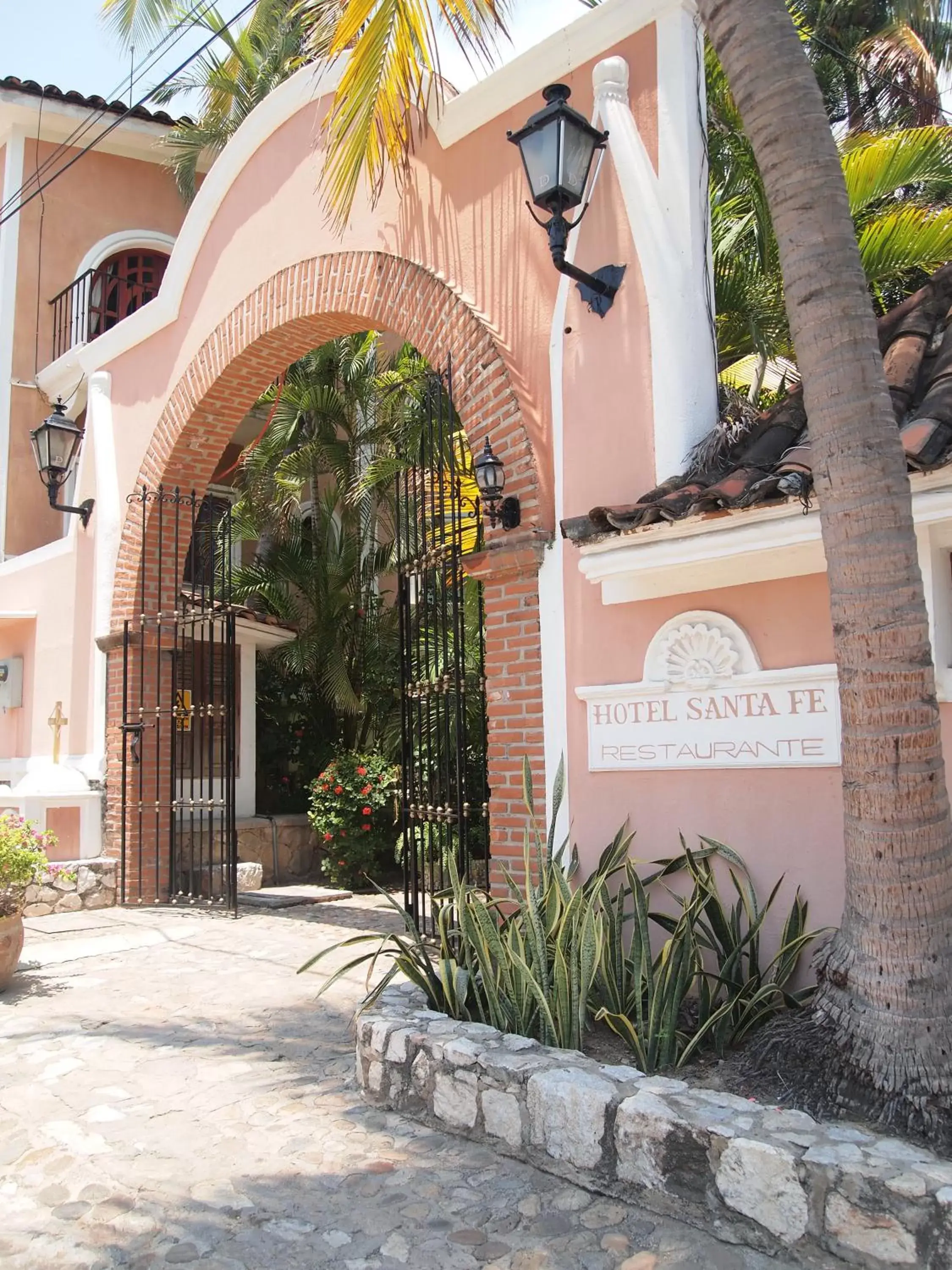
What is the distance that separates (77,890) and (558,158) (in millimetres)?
6715

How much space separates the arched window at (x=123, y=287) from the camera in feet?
45.0

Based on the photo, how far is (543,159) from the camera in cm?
479

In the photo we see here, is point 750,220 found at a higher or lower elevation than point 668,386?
higher

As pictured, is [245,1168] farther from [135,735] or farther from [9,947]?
[135,735]

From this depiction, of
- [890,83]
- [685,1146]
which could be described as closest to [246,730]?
[685,1146]

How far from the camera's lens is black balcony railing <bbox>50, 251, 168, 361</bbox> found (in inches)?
519

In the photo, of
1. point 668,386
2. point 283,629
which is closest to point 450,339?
point 668,386

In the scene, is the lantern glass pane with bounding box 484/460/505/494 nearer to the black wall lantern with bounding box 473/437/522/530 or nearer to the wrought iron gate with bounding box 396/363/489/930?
Result: the black wall lantern with bounding box 473/437/522/530

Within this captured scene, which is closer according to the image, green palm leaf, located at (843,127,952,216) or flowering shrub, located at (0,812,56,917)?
flowering shrub, located at (0,812,56,917)

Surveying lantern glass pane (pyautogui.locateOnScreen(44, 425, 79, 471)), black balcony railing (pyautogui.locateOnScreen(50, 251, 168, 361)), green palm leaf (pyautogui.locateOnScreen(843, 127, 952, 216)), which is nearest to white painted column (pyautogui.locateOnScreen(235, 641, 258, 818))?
lantern glass pane (pyautogui.locateOnScreen(44, 425, 79, 471))

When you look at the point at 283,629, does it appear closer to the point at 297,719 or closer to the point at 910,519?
the point at 297,719

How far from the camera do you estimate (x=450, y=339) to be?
20.1ft

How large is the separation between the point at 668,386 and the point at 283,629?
6.41m

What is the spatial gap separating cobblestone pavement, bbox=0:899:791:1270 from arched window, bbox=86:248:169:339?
1043 centimetres
